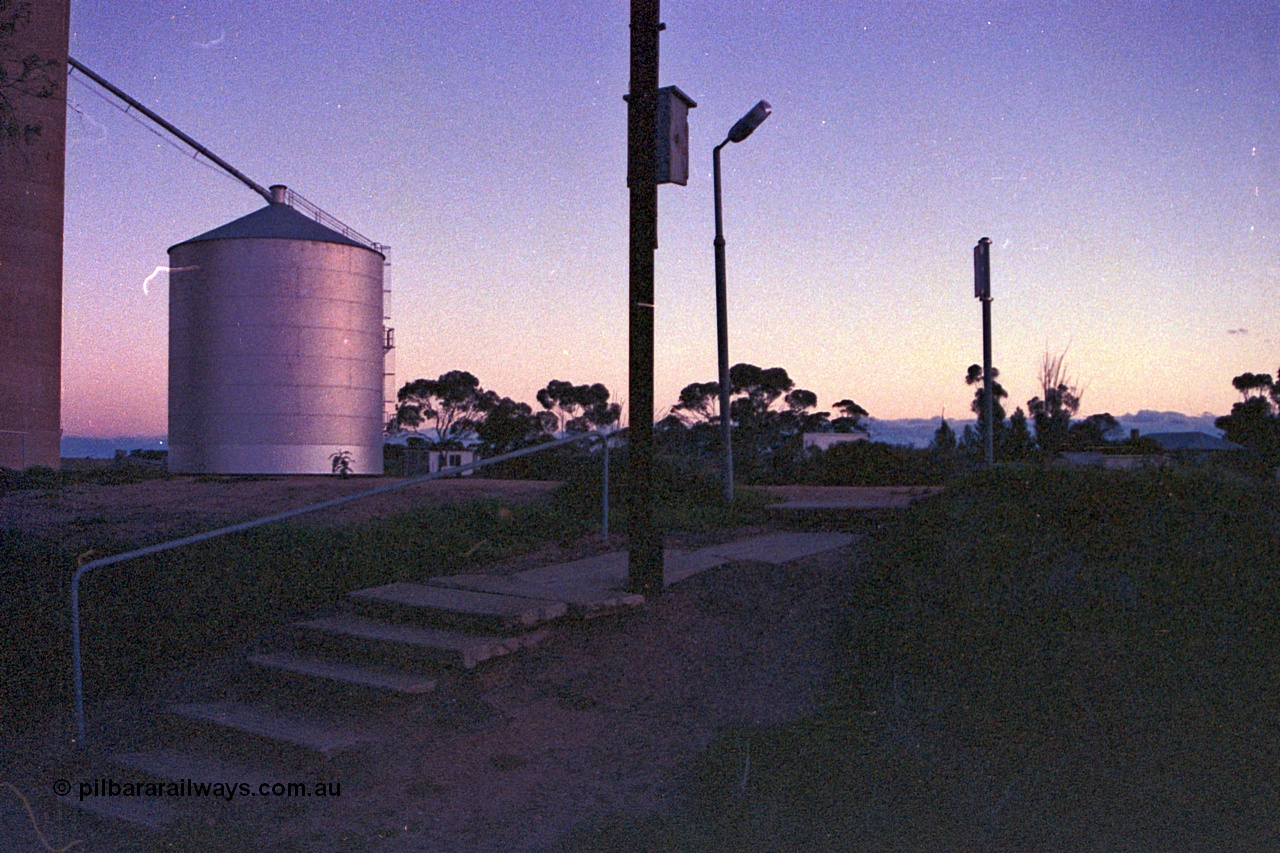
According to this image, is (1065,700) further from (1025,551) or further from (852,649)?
(1025,551)

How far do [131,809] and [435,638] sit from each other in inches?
64.3

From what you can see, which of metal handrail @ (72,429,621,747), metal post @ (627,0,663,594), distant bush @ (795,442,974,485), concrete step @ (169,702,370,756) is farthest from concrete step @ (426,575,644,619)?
distant bush @ (795,442,974,485)

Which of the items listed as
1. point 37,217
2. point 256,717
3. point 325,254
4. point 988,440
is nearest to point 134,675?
point 256,717

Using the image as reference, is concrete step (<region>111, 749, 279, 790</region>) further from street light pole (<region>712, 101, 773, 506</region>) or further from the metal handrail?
street light pole (<region>712, 101, 773, 506</region>)

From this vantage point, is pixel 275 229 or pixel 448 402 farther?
pixel 448 402

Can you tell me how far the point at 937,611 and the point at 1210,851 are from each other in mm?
1852

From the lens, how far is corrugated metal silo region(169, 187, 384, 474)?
23266 millimetres

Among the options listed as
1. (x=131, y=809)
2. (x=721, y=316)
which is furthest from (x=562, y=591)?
(x=721, y=316)

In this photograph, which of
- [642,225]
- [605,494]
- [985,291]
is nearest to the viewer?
[642,225]

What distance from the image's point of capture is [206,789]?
13.4 ft

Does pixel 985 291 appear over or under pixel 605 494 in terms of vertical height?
over

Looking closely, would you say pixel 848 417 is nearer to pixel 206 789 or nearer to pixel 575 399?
pixel 575 399

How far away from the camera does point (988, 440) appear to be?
11820 millimetres

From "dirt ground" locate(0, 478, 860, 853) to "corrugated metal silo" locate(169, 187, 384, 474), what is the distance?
18.9m
